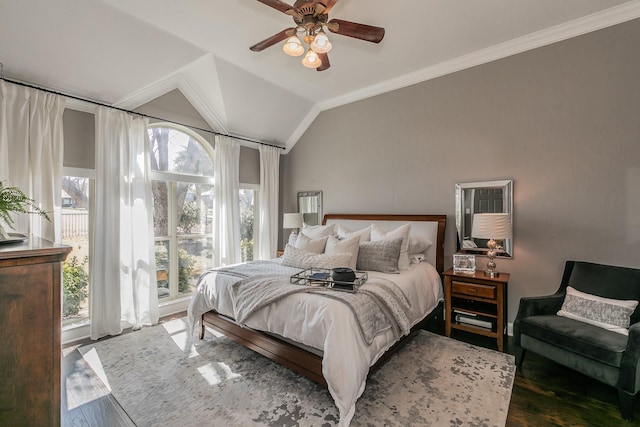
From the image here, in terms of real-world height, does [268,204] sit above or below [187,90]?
below

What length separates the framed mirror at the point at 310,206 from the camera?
199 inches

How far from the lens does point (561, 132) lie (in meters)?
2.94

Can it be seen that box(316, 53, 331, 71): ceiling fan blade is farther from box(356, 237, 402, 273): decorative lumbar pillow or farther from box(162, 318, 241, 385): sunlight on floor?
box(162, 318, 241, 385): sunlight on floor

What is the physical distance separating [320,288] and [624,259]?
2.80m

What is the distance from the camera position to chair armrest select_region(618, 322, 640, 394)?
1905 millimetres

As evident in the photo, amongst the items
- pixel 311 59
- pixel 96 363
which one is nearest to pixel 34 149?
pixel 96 363

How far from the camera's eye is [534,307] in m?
2.60

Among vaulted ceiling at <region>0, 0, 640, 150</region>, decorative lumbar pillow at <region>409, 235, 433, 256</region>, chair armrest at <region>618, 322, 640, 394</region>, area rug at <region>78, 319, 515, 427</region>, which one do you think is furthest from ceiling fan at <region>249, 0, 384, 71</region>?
chair armrest at <region>618, 322, 640, 394</region>

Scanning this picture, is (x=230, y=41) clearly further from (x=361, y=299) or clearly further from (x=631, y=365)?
(x=631, y=365)

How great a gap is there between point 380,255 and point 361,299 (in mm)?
997

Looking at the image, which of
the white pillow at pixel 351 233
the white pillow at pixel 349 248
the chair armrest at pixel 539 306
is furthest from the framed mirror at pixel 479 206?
the white pillow at pixel 349 248

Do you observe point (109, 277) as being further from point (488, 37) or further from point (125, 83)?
point (488, 37)

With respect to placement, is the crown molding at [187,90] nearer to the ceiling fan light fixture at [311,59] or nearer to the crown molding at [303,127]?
the crown molding at [303,127]

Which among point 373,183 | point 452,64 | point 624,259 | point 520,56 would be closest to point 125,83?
point 373,183
